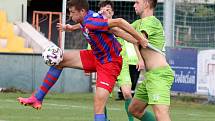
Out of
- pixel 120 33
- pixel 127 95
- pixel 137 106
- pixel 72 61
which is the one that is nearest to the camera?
pixel 120 33

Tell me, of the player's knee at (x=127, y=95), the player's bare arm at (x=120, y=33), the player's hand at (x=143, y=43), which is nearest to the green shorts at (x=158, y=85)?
the player's hand at (x=143, y=43)

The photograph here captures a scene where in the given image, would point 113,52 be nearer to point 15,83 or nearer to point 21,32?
point 15,83

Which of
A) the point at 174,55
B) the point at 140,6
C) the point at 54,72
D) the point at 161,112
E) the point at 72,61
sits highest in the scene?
the point at 140,6

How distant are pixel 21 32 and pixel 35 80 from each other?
6394mm

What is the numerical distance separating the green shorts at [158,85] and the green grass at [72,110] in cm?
397

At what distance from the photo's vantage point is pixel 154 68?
977 cm

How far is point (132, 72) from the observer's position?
1838 cm

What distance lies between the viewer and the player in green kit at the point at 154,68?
31.4 feet

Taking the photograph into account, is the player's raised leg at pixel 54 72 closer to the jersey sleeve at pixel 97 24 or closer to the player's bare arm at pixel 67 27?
the player's bare arm at pixel 67 27

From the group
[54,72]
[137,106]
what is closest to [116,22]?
[137,106]

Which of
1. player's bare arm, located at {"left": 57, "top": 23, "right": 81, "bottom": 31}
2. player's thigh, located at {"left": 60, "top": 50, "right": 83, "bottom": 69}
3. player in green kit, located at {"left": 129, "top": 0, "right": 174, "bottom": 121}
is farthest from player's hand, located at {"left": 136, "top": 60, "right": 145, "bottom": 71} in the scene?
player's bare arm, located at {"left": 57, "top": 23, "right": 81, "bottom": 31}

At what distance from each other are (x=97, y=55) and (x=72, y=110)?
5408 millimetres

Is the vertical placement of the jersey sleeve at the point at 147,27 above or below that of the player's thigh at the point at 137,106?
above

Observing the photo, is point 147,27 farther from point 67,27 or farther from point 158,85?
point 67,27
